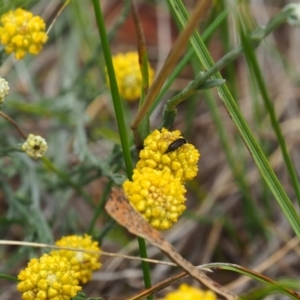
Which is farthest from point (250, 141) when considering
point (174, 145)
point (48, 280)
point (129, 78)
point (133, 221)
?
point (129, 78)

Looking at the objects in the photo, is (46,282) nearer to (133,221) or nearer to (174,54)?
(133,221)

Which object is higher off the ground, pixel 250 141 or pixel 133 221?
pixel 250 141

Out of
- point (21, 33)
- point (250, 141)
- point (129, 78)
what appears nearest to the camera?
point (250, 141)

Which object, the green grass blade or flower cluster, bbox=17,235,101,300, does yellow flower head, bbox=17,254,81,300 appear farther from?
the green grass blade

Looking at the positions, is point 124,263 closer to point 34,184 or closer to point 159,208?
point 34,184

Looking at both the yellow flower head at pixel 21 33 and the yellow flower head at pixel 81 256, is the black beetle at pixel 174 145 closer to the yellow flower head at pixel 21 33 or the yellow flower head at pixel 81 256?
the yellow flower head at pixel 81 256

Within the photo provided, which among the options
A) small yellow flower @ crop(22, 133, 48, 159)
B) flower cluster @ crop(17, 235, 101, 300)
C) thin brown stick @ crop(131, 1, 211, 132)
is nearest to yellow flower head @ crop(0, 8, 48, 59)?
small yellow flower @ crop(22, 133, 48, 159)
